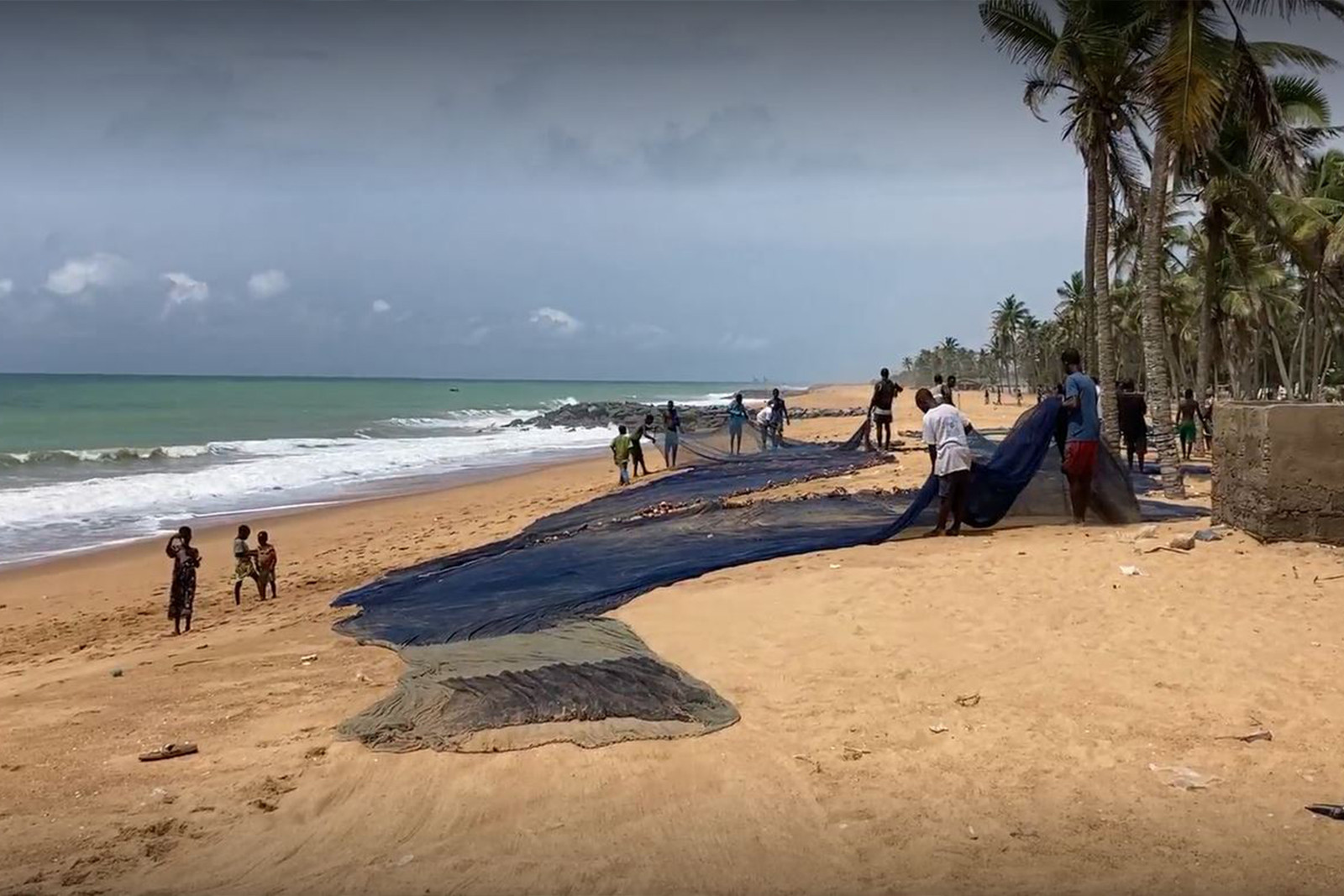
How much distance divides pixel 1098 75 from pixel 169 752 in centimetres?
1301

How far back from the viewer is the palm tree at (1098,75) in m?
12.2

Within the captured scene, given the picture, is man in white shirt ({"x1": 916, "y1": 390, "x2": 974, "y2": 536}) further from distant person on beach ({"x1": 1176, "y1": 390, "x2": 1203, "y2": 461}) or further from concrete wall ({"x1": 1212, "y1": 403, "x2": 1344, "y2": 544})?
distant person on beach ({"x1": 1176, "y1": 390, "x2": 1203, "y2": 461})

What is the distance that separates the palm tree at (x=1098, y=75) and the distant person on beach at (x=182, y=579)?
11.0m

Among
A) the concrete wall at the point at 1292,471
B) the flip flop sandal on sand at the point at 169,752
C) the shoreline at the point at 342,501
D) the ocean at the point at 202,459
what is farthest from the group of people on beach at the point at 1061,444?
the ocean at the point at 202,459

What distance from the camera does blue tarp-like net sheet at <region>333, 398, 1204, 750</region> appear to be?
16.4 ft

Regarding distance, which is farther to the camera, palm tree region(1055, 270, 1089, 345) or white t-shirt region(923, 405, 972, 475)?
palm tree region(1055, 270, 1089, 345)

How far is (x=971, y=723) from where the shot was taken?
4785 millimetres

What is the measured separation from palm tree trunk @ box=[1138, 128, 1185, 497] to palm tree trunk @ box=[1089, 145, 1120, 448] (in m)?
0.55

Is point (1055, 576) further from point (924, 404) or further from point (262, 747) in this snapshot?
point (262, 747)

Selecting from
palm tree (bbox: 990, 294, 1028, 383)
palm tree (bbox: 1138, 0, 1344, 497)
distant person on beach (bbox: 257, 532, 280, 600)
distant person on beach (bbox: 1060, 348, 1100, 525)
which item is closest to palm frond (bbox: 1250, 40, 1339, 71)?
palm tree (bbox: 1138, 0, 1344, 497)

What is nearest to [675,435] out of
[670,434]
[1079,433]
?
[670,434]

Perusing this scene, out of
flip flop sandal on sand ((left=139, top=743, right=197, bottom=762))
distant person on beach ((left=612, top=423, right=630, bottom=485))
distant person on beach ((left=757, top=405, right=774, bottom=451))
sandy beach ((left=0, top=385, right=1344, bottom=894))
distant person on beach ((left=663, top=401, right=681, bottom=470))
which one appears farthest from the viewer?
distant person on beach ((left=757, top=405, right=774, bottom=451))

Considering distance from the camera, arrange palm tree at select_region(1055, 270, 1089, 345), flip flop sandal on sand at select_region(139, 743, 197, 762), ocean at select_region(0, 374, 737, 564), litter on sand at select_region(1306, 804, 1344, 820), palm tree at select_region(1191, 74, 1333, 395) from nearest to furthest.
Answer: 1. litter on sand at select_region(1306, 804, 1344, 820)
2. flip flop sandal on sand at select_region(139, 743, 197, 762)
3. palm tree at select_region(1191, 74, 1333, 395)
4. ocean at select_region(0, 374, 737, 564)
5. palm tree at select_region(1055, 270, 1089, 345)

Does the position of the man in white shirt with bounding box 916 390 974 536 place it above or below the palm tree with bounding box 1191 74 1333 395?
below
